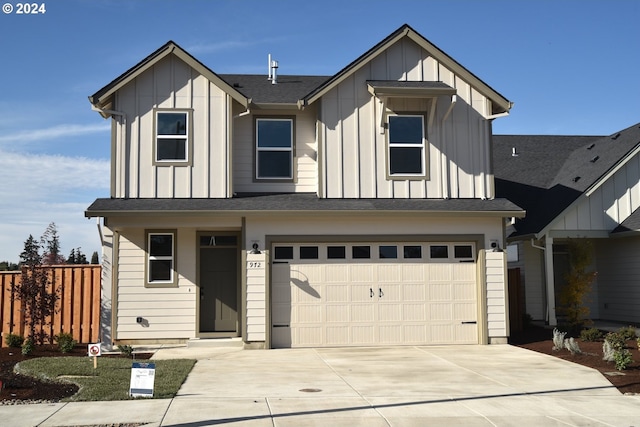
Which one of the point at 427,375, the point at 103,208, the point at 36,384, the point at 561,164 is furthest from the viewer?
the point at 561,164

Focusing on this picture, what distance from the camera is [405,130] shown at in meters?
17.6

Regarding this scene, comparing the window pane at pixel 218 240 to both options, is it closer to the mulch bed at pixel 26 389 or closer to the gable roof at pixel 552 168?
the mulch bed at pixel 26 389

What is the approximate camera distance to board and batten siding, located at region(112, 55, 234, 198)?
16.8 m

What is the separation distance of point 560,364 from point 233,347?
24.0ft

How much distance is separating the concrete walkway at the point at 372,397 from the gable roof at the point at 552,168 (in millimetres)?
7202

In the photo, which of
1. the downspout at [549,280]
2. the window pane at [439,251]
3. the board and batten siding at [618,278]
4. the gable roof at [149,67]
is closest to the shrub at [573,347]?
the window pane at [439,251]

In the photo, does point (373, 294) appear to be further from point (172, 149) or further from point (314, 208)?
point (172, 149)

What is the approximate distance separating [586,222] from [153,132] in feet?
40.3

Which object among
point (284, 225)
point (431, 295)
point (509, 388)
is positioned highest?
point (284, 225)

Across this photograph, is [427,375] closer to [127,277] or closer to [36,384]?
[36,384]

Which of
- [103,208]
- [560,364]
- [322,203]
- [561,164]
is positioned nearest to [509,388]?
[560,364]

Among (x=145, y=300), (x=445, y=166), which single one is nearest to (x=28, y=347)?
(x=145, y=300)

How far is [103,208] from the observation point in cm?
1590

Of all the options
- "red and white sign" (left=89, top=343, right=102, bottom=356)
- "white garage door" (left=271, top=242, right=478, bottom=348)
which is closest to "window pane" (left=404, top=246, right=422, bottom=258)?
"white garage door" (left=271, top=242, right=478, bottom=348)
